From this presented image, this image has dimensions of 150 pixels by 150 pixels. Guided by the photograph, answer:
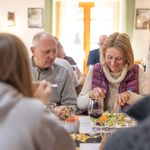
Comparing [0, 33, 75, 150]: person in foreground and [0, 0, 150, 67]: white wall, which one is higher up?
[0, 0, 150, 67]: white wall

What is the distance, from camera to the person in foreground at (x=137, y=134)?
594mm

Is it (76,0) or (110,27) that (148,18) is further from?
(76,0)

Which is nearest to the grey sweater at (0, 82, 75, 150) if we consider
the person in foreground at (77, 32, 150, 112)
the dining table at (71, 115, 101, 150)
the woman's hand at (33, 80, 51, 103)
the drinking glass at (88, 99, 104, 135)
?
the woman's hand at (33, 80, 51, 103)

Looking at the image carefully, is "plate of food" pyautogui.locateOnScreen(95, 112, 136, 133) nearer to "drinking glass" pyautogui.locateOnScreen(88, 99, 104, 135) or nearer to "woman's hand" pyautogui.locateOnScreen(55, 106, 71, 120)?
"drinking glass" pyautogui.locateOnScreen(88, 99, 104, 135)

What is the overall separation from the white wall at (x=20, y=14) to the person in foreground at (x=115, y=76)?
4.93m

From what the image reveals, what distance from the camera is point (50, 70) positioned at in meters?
2.46

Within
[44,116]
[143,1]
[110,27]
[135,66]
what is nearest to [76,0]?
[110,27]

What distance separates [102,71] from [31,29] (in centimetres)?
509

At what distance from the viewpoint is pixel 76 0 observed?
712 centimetres

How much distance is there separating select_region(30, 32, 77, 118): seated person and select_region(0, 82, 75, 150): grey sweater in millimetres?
1430

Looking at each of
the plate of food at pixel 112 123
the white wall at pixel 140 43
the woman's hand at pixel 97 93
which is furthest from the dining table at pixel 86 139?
the white wall at pixel 140 43

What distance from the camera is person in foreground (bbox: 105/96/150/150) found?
59 centimetres

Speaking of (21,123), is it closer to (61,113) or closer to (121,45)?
(61,113)

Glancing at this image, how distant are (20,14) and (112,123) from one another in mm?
5789
